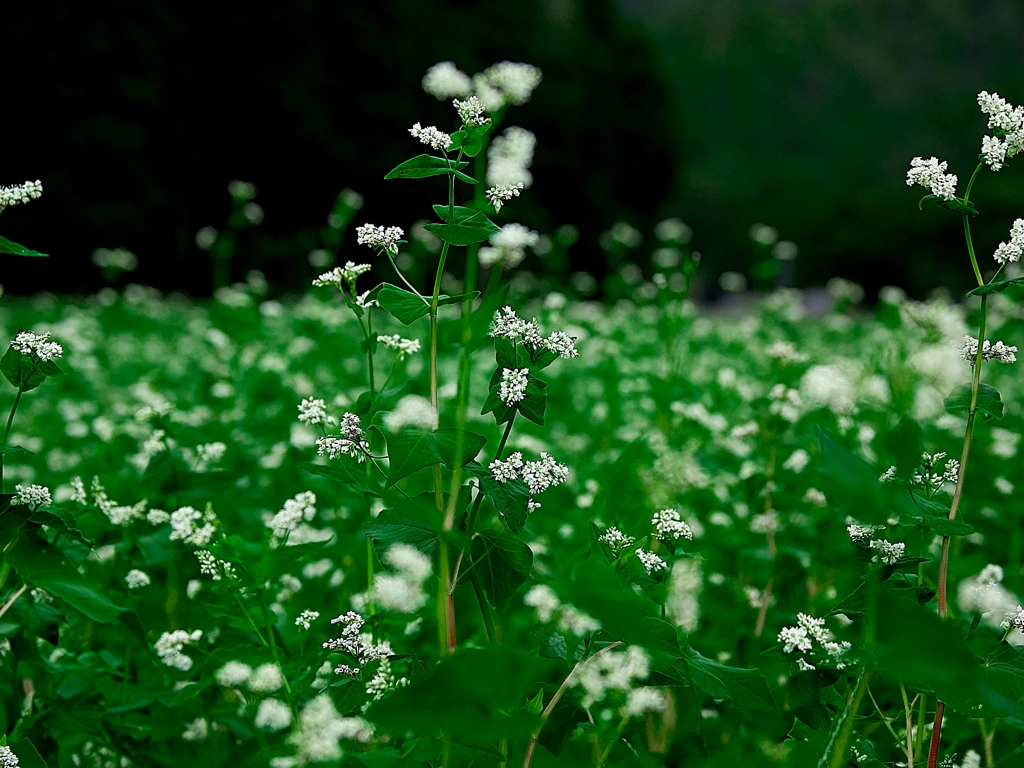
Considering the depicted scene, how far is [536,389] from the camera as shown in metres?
1.01

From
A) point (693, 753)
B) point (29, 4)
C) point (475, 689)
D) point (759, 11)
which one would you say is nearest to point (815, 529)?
point (693, 753)

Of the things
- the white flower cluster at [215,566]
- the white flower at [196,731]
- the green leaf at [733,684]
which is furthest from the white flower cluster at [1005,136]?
the white flower at [196,731]

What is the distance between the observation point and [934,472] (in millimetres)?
1126

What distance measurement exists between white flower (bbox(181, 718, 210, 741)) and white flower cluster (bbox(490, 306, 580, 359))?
0.89m

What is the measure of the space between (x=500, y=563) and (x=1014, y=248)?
0.72 metres

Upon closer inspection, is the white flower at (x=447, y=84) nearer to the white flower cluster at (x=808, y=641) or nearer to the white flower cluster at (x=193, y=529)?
the white flower cluster at (x=193, y=529)

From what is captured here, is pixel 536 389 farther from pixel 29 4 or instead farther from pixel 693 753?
pixel 29 4

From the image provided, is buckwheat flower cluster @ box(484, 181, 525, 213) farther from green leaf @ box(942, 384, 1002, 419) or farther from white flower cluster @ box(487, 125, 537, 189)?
green leaf @ box(942, 384, 1002, 419)

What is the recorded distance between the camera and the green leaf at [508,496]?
978mm

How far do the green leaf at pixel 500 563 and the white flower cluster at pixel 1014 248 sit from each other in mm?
660

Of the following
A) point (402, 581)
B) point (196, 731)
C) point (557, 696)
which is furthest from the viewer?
point (196, 731)

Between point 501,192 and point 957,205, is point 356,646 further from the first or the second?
point 957,205

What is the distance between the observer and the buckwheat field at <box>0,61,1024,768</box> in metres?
0.87

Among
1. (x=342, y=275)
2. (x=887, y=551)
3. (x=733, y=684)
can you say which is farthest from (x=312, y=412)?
(x=887, y=551)
